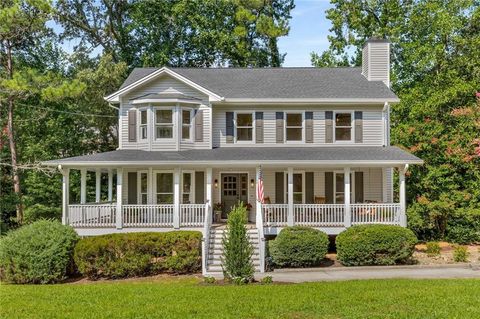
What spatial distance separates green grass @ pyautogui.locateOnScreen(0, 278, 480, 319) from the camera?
977cm

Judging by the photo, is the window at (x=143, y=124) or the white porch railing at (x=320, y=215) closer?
the white porch railing at (x=320, y=215)

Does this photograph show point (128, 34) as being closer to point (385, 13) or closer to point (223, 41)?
point (223, 41)

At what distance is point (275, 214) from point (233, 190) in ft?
9.85

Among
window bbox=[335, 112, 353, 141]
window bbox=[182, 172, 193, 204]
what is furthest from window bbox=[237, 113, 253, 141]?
window bbox=[335, 112, 353, 141]

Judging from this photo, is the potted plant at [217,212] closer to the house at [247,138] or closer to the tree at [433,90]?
the house at [247,138]

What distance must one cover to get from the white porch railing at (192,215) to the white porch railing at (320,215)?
11.9 ft

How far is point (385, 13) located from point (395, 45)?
2.31 meters

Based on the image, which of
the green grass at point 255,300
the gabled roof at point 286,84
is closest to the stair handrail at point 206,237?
the green grass at point 255,300

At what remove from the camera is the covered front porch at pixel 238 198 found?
63.9 ft

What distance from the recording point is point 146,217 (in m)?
19.8

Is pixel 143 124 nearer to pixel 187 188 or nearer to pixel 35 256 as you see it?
pixel 187 188

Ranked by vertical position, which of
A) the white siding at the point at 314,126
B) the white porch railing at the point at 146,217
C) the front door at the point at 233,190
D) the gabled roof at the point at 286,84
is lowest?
the white porch railing at the point at 146,217

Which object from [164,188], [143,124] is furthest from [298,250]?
[143,124]

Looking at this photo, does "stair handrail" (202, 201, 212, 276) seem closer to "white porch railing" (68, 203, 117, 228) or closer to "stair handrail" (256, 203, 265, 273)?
"stair handrail" (256, 203, 265, 273)
